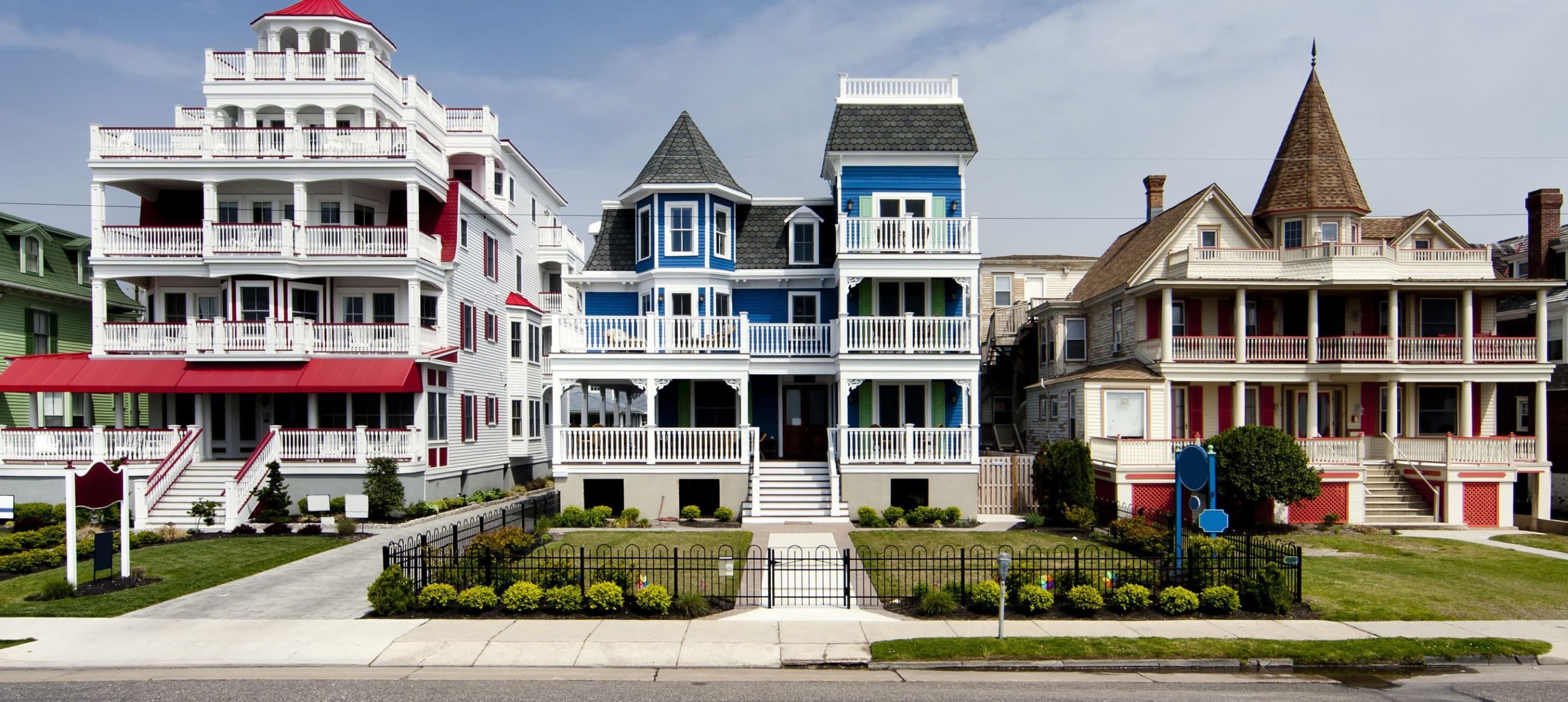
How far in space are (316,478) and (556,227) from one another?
18944mm

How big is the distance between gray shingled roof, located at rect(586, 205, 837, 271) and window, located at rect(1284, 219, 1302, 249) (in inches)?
635

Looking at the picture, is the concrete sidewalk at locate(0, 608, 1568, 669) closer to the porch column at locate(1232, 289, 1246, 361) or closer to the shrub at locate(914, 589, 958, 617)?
the shrub at locate(914, 589, 958, 617)

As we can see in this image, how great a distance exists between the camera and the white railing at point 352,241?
2803cm

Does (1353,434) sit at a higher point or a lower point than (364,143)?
lower

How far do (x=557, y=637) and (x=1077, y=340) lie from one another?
27.2 metres

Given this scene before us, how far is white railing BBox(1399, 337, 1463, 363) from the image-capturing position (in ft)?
94.4

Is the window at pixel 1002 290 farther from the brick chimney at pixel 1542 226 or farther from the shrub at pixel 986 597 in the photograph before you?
the shrub at pixel 986 597

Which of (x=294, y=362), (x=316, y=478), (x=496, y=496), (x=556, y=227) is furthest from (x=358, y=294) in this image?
(x=556, y=227)

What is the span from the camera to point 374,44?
32531 mm

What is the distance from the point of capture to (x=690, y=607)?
14.1 meters

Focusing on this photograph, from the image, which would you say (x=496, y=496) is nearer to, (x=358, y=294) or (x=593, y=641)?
(x=358, y=294)

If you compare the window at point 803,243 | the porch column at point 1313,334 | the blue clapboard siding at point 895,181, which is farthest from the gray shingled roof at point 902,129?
the porch column at point 1313,334

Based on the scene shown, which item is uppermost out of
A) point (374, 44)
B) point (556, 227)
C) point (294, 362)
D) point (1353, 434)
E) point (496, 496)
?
point (374, 44)

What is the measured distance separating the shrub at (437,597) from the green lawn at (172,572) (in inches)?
192
